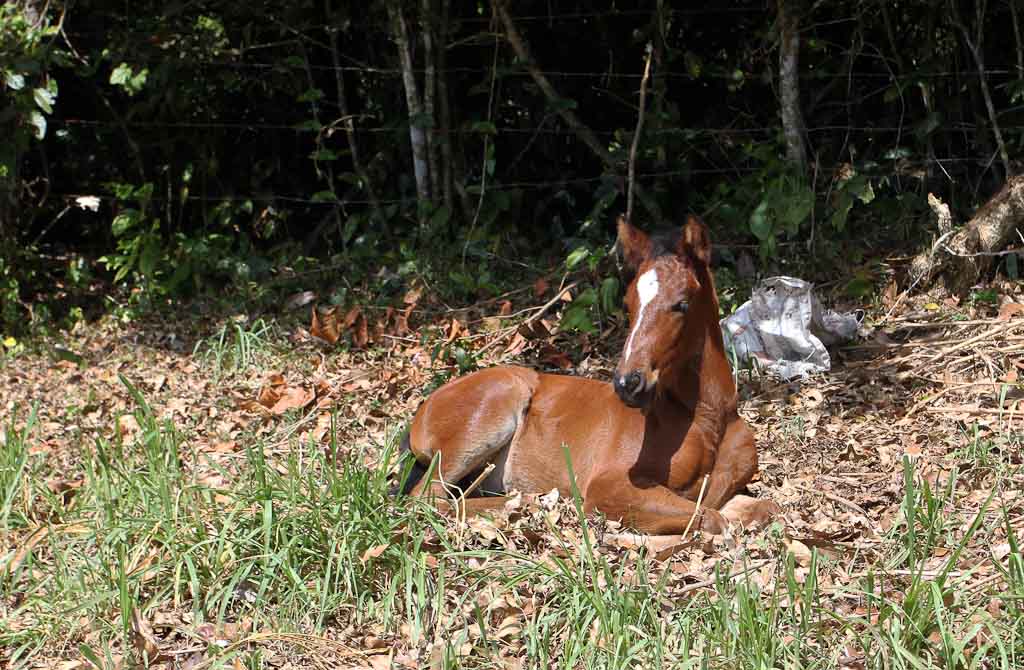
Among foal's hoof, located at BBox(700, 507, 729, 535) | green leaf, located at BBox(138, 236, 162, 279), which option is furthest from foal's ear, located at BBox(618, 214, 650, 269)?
green leaf, located at BBox(138, 236, 162, 279)

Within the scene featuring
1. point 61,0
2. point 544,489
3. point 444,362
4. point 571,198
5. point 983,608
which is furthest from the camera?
point 571,198

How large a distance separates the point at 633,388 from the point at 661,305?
35cm

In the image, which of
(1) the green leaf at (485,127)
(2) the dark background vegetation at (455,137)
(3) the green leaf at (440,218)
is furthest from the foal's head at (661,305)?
(3) the green leaf at (440,218)

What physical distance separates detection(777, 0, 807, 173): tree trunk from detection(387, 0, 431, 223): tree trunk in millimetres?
2543

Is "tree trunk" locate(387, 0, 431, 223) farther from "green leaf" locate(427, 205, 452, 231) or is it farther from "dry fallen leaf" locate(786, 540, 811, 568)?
"dry fallen leaf" locate(786, 540, 811, 568)

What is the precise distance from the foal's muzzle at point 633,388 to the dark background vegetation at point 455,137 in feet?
10.6

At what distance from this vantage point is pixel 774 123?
8.21 metres

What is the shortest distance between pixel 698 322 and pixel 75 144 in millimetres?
6799

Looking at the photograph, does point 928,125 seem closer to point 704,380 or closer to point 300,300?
point 704,380

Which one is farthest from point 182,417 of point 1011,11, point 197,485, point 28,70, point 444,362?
point 1011,11

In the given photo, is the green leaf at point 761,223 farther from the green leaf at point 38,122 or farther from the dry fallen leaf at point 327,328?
the green leaf at point 38,122

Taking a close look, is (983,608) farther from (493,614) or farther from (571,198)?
(571,198)

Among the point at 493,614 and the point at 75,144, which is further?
the point at 75,144

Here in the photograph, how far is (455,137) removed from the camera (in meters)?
8.72
